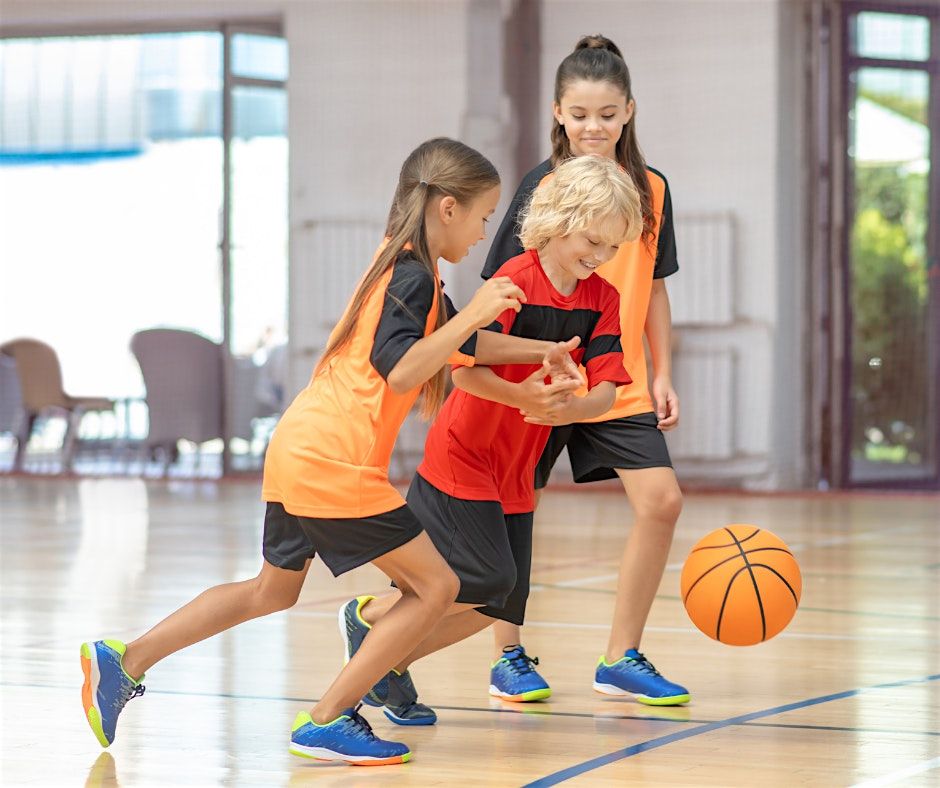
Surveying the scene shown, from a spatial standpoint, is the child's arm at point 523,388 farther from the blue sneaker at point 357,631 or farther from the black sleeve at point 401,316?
the blue sneaker at point 357,631

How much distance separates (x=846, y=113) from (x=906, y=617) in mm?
5000

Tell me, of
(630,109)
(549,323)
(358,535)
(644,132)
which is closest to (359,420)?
(358,535)

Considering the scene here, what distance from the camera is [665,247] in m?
2.92

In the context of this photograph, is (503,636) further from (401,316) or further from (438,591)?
(401,316)

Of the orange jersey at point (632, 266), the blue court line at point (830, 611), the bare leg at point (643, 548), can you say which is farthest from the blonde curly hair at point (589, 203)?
the blue court line at point (830, 611)

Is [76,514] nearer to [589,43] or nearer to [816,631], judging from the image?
[816,631]

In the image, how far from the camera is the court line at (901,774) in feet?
6.82

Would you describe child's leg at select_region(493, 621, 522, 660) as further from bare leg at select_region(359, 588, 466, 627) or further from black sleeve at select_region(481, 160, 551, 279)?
black sleeve at select_region(481, 160, 551, 279)

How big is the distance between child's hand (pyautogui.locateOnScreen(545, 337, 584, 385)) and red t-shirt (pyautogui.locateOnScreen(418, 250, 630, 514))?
132 mm

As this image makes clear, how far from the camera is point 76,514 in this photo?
6691 millimetres

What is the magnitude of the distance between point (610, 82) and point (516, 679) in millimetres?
1057

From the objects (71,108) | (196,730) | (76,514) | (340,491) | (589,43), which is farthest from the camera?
(71,108)

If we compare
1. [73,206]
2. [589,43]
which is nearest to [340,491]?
[589,43]

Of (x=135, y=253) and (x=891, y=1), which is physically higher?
(x=891, y=1)
